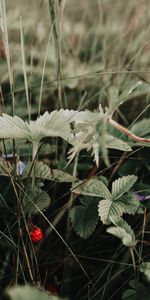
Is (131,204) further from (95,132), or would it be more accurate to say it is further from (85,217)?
(95,132)

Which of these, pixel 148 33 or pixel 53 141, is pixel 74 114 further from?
pixel 148 33

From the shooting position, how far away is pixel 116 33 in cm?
166

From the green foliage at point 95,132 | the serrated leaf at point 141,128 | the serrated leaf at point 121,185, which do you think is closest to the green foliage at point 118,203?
the serrated leaf at point 121,185

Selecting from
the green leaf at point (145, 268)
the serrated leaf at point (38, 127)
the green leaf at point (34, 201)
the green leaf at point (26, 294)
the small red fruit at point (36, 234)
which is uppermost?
the serrated leaf at point (38, 127)

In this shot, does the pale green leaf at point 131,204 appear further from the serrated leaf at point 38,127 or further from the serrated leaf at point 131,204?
the serrated leaf at point 38,127

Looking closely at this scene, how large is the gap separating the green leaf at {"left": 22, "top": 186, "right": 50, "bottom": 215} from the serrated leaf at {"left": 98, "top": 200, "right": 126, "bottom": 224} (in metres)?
0.10

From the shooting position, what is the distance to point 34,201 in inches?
30.8

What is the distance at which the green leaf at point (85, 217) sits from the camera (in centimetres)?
78

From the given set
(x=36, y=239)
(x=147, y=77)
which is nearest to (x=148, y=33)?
(x=147, y=77)

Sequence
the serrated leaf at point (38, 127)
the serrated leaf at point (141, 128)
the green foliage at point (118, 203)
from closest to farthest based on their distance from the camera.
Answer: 1. the serrated leaf at point (38, 127)
2. the green foliage at point (118, 203)
3. the serrated leaf at point (141, 128)

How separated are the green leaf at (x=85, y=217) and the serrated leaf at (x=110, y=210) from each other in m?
0.05

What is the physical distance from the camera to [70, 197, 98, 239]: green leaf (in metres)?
0.78

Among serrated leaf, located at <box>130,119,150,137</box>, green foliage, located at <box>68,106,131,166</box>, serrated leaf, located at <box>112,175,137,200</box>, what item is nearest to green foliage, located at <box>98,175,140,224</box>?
serrated leaf, located at <box>112,175,137,200</box>

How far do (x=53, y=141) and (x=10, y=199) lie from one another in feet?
0.81
